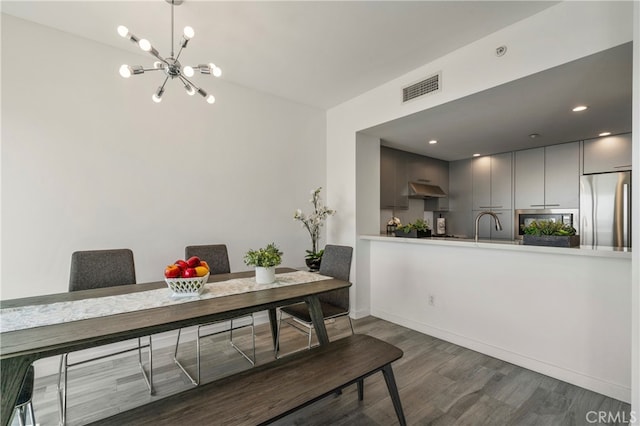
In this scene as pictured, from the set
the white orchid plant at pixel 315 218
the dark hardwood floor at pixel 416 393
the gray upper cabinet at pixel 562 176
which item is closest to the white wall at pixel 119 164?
the white orchid plant at pixel 315 218

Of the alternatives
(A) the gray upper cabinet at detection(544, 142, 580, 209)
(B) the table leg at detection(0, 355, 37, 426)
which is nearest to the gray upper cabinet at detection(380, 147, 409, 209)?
(A) the gray upper cabinet at detection(544, 142, 580, 209)

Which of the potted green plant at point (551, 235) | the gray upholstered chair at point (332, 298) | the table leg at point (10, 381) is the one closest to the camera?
the table leg at point (10, 381)

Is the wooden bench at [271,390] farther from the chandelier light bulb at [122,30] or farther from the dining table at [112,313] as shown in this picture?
the chandelier light bulb at [122,30]

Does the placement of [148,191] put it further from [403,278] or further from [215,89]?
[403,278]

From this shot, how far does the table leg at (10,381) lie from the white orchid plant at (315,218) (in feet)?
9.04

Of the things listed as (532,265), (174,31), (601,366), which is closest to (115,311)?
(174,31)

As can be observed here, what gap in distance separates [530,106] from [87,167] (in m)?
4.27

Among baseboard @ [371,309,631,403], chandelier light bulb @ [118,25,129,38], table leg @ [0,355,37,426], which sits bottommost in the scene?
baseboard @ [371,309,631,403]

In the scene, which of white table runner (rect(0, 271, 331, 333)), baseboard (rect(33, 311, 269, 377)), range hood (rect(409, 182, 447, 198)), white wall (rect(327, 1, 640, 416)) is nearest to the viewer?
white table runner (rect(0, 271, 331, 333))

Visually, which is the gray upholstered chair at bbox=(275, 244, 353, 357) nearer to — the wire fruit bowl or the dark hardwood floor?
the dark hardwood floor

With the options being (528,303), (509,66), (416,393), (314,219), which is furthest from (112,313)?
(509,66)

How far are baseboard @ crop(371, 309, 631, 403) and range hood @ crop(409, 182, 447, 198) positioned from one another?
7.26 ft

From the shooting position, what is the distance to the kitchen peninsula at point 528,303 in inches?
80.4

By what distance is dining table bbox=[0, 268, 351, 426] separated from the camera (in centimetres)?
112
